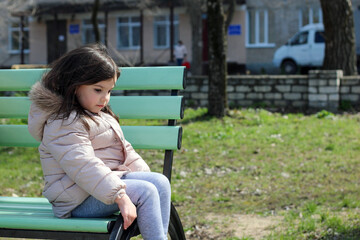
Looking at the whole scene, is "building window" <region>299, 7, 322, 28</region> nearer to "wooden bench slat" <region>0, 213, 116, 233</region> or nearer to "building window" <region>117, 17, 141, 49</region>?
"building window" <region>117, 17, 141, 49</region>

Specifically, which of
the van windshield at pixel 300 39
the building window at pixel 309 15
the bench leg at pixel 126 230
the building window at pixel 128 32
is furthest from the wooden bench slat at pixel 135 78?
the building window at pixel 128 32

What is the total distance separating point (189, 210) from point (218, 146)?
2.52m

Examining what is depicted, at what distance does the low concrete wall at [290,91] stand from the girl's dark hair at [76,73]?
7.81m

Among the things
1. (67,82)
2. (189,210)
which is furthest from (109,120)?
(189,210)

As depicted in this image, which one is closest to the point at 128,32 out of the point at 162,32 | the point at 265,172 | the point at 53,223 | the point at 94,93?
the point at 162,32

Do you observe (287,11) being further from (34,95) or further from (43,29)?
(34,95)

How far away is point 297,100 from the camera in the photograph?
33.6ft

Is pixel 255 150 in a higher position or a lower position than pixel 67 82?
lower

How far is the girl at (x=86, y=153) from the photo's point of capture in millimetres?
2225

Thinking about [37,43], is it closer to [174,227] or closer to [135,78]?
[135,78]

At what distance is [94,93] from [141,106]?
0.64 metres

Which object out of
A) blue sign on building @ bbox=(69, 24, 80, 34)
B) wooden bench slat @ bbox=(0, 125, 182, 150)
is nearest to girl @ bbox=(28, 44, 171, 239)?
wooden bench slat @ bbox=(0, 125, 182, 150)

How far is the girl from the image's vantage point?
2.22m

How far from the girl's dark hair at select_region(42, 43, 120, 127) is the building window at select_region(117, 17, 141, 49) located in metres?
23.7
